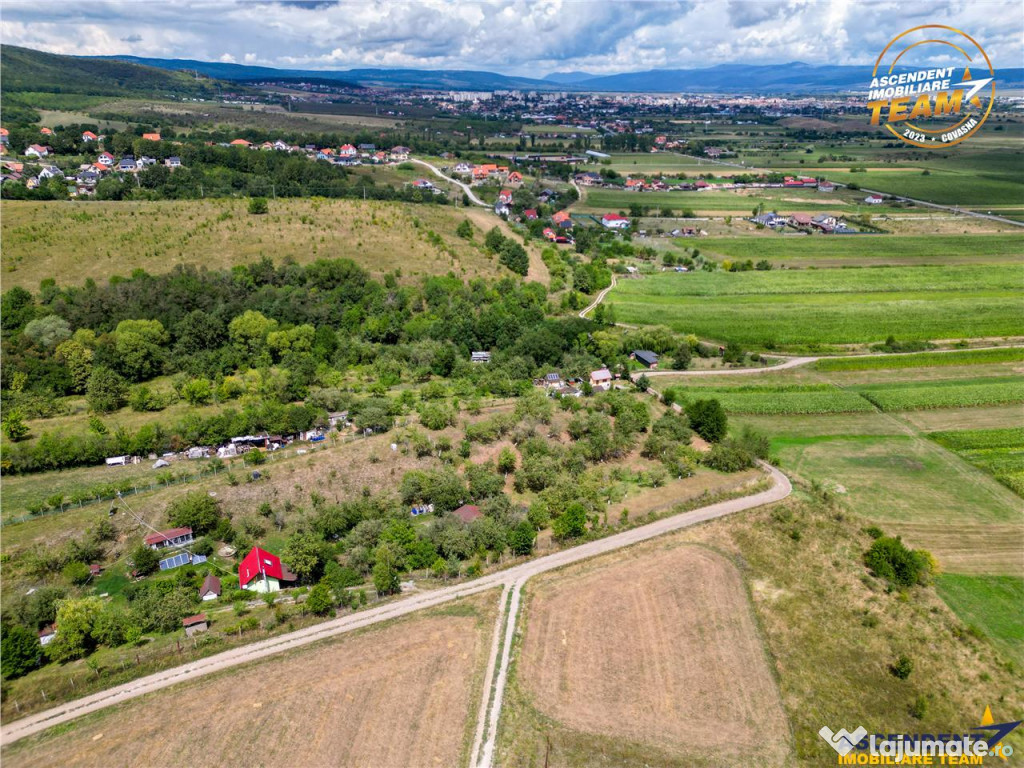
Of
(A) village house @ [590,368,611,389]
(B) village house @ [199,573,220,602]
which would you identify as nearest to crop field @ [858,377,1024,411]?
(A) village house @ [590,368,611,389]

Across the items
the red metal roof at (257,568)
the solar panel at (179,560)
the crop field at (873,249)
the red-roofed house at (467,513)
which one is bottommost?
the solar panel at (179,560)

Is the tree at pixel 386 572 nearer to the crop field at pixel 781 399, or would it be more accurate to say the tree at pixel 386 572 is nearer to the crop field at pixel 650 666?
the crop field at pixel 650 666

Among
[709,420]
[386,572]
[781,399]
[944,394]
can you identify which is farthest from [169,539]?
[944,394]

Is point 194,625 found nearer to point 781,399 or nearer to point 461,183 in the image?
point 781,399

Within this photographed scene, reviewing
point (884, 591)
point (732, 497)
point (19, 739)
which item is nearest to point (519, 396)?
point (732, 497)

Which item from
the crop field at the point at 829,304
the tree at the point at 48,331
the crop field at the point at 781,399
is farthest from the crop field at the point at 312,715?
the crop field at the point at 829,304

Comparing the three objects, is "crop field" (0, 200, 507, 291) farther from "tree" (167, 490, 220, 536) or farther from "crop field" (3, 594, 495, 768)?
"crop field" (3, 594, 495, 768)

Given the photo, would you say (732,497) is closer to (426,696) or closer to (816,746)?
(816,746)
